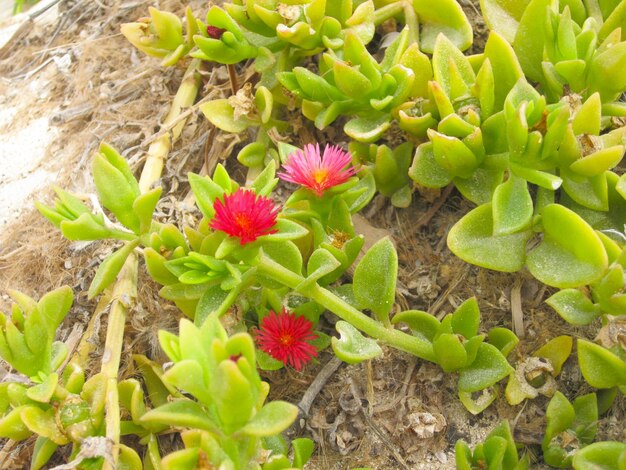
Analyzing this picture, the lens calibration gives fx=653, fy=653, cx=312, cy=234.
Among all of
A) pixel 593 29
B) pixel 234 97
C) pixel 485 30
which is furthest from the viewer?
pixel 485 30

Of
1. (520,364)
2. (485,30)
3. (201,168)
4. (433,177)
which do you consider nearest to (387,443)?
(520,364)

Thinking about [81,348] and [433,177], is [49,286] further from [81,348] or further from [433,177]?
[433,177]

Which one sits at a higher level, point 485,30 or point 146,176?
point 146,176

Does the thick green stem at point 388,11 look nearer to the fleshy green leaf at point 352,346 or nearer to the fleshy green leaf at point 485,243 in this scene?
the fleshy green leaf at point 485,243

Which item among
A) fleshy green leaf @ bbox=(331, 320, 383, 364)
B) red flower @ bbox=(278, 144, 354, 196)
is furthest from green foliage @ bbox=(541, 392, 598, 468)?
red flower @ bbox=(278, 144, 354, 196)

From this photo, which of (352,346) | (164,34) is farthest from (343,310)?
(164,34)

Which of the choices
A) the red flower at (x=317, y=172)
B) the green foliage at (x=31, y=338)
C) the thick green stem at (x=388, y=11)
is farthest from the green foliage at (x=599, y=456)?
the thick green stem at (x=388, y=11)
